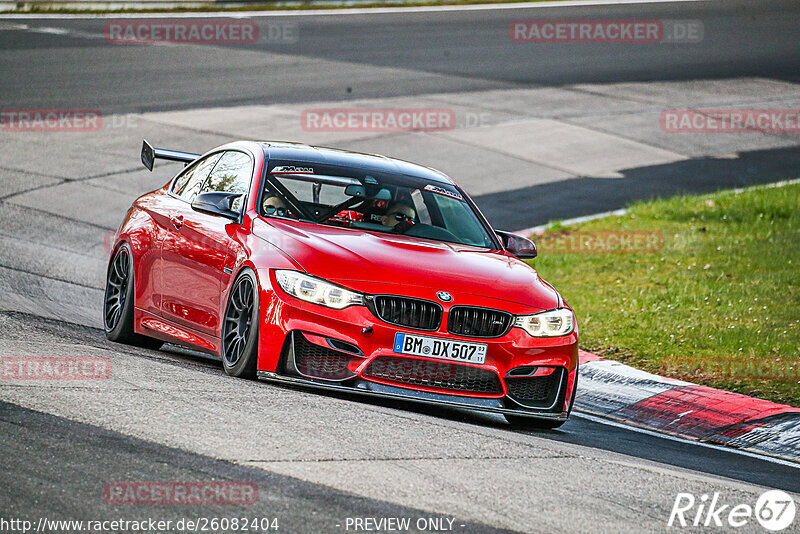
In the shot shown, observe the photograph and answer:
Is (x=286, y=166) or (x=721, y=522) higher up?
A: (x=286, y=166)

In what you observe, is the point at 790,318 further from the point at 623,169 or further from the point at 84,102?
the point at 84,102

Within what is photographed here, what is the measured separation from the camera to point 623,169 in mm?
20703

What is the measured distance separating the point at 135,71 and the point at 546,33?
1217 centimetres

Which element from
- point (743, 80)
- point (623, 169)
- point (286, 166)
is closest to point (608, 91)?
point (743, 80)

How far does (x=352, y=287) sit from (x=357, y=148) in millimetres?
13088

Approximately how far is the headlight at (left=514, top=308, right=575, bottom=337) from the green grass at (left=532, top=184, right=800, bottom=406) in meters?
2.13

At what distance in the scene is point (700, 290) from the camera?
492 inches

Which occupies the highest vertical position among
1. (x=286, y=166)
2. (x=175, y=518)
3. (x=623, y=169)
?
(x=286, y=166)

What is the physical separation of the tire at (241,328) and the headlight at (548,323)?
1582 mm

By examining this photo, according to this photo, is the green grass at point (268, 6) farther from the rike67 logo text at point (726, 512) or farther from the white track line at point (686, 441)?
the rike67 logo text at point (726, 512)

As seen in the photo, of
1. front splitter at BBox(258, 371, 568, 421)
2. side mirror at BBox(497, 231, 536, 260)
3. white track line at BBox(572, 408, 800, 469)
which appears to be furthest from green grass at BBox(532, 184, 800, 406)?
front splitter at BBox(258, 371, 568, 421)

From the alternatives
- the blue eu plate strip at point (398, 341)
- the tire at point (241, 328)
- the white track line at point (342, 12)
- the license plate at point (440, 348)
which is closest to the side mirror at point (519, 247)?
the license plate at point (440, 348)

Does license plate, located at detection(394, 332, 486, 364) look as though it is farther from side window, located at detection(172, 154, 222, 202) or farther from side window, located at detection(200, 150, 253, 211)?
side window, located at detection(172, 154, 222, 202)

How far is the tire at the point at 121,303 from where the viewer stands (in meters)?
9.52
